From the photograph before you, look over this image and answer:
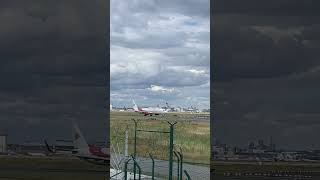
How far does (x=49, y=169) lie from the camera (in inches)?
375

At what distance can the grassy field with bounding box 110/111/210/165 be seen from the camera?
27.8 ft

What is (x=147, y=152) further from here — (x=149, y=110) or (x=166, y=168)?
(x=149, y=110)

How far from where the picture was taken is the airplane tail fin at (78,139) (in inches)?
349

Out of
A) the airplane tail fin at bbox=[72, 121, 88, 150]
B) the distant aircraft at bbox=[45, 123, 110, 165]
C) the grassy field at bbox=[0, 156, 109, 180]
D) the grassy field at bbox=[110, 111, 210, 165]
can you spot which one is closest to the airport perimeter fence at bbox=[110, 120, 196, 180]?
the grassy field at bbox=[110, 111, 210, 165]

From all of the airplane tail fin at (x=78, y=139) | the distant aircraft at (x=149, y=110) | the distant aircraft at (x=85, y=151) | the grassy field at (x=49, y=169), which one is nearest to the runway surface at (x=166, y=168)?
the distant aircraft at (x=85, y=151)

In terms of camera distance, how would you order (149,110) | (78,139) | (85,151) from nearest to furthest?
(78,139)
(85,151)
(149,110)

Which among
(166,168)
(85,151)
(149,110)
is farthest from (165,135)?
(85,151)

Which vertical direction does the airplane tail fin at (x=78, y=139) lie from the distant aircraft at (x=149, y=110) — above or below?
below

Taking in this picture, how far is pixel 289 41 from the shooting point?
827 cm

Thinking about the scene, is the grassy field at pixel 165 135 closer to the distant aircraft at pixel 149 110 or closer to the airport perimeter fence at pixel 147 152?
the airport perimeter fence at pixel 147 152

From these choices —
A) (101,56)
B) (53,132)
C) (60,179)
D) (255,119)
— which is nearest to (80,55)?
(101,56)

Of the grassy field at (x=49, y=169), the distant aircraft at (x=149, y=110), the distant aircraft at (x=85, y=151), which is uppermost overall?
the distant aircraft at (x=149, y=110)

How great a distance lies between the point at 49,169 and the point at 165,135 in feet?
7.67

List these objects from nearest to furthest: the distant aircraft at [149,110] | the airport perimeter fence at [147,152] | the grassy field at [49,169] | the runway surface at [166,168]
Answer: the airport perimeter fence at [147,152] → the runway surface at [166,168] → the grassy field at [49,169] → the distant aircraft at [149,110]
